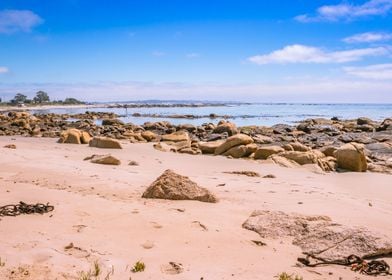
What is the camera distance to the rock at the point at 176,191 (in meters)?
6.63

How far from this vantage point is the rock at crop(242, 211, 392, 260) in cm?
450

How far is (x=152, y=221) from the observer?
17.4 ft

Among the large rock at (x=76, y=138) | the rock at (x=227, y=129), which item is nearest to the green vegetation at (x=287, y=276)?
the large rock at (x=76, y=138)

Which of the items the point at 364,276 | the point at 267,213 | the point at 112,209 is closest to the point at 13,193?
the point at 112,209

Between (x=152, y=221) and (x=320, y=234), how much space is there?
2212 millimetres

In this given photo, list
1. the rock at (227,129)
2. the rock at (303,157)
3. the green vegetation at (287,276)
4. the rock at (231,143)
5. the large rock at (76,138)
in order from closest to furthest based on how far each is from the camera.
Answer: the green vegetation at (287,276) → the rock at (303,157) → the rock at (231,143) → the large rock at (76,138) → the rock at (227,129)

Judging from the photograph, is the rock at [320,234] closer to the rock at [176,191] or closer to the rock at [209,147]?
the rock at [176,191]

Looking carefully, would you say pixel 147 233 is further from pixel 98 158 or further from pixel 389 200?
pixel 98 158

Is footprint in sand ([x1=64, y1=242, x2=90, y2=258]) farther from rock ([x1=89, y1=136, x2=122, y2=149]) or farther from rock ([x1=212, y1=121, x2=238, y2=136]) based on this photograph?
rock ([x1=212, y1=121, x2=238, y2=136])

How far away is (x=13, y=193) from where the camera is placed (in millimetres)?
6406

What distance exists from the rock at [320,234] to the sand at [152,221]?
0.17m

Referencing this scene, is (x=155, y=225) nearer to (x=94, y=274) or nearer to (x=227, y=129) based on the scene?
(x=94, y=274)

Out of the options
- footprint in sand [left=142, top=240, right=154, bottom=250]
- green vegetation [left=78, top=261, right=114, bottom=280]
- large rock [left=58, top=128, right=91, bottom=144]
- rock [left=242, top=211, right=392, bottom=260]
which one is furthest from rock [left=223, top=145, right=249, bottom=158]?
green vegetation [left=78, top=261, right=114, bottom=280]

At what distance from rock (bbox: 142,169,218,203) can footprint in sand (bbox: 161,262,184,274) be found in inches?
102
